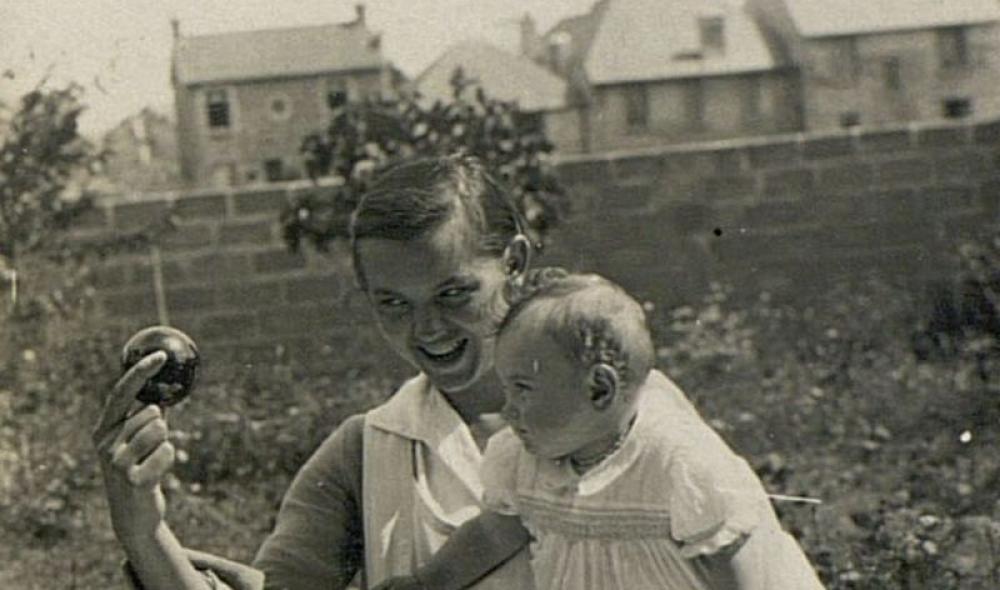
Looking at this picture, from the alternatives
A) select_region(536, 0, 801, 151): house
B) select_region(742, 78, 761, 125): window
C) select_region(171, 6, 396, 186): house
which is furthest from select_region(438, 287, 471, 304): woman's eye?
select_region(742, 78, 761, 125): window

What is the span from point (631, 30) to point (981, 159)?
5487 mm

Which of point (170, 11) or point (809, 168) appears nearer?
point (170, 11)

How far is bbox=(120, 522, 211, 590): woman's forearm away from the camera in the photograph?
1.83 meters

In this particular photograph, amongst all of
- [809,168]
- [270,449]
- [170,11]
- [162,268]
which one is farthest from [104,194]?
[809,168]

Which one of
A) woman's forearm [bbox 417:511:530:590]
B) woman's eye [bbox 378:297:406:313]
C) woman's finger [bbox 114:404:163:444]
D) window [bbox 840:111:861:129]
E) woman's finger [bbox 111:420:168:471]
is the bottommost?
window [bbox 840:111:861:129]

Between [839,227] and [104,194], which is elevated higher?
[104,194]

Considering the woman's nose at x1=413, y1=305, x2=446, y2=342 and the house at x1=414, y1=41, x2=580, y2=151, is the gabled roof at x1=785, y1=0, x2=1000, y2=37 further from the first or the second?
the woman's nose at x1=413, y1=305, x2=446, y2=342

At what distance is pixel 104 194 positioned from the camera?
6.73 metres

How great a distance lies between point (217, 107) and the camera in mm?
12742

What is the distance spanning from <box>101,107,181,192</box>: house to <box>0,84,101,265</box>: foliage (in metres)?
0.17

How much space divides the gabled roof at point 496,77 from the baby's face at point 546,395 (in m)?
4.59

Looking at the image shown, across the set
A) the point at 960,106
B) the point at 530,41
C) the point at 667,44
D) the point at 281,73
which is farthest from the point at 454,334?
the point at 667,44

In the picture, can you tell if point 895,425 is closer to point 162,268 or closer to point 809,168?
point 809,168

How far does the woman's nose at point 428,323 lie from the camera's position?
2066 mm
